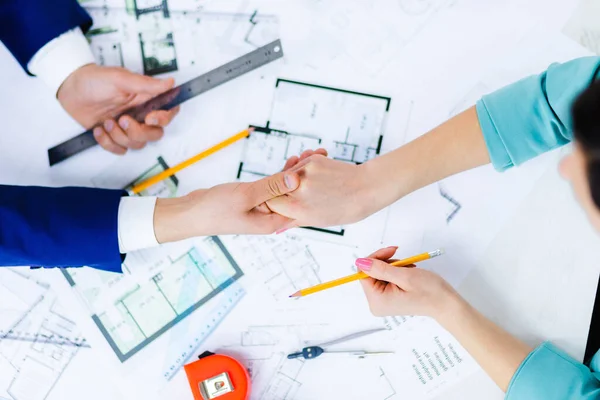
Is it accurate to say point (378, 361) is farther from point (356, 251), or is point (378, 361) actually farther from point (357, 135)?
point (357, 135)

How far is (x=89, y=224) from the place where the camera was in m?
0.88

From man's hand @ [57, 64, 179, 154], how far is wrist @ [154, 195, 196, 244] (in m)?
0.14

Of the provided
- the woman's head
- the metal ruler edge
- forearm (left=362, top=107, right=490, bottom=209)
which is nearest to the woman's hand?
forearm (left=362, top=107, right=490, bottom=209)

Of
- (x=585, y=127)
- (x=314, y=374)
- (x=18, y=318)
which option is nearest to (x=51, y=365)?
(x=18, y=318)

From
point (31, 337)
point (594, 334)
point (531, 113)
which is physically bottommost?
point (594, 334)

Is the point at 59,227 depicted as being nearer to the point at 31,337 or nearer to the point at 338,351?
the point at 31,337

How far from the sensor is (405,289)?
849mm

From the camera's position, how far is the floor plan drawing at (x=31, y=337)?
952 mm

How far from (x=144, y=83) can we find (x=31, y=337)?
0.52 m

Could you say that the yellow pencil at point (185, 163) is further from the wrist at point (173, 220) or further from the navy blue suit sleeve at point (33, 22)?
the navy blue suit sleeve at point (33, 22)

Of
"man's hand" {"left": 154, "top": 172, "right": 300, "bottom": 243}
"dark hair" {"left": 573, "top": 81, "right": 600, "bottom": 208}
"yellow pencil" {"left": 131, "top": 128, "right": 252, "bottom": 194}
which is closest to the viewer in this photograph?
"dark hair" {"left": 573, "top": 81, "right": 600, "bottom": 208}

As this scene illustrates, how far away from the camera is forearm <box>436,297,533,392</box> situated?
32.2 inches

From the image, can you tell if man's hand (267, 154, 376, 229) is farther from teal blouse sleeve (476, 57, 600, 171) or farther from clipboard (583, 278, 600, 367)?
clipboard (583, 278, 600, 367)

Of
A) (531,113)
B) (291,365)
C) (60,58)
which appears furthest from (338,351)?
(60,58)
